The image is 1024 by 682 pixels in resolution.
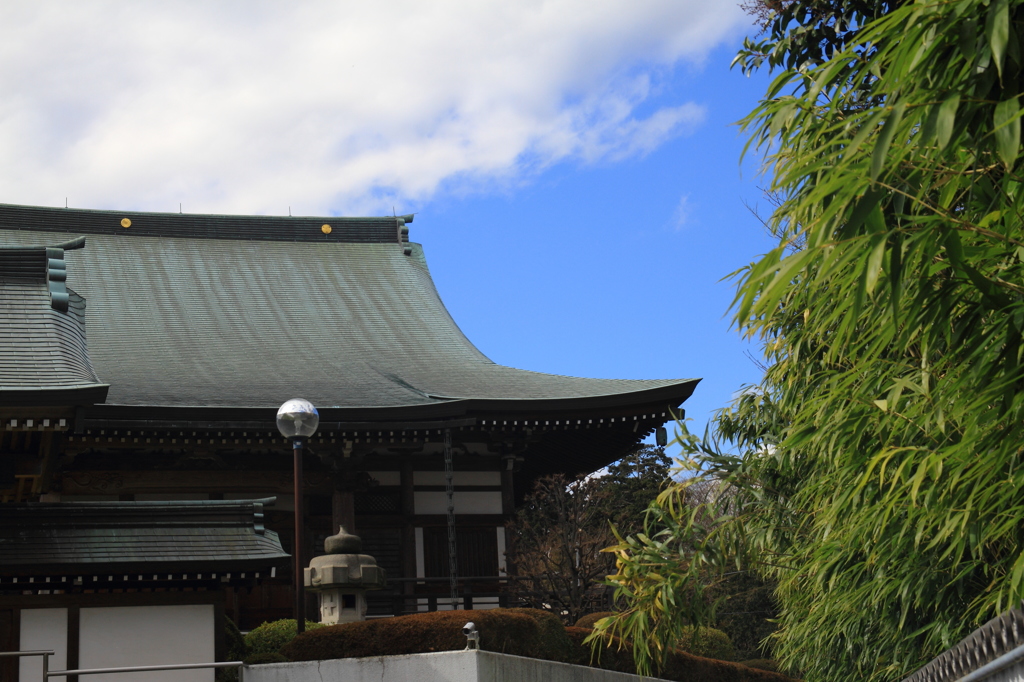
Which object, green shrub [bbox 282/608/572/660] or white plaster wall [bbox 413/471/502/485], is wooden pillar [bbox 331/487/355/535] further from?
green shrub [bbox 282/608/572/660]

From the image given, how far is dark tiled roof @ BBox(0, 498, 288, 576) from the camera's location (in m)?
10.3

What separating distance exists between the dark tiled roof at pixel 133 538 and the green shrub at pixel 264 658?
3.09 ft

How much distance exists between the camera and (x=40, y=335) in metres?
11.6

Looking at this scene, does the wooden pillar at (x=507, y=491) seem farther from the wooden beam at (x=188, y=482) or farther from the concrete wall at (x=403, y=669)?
the concrete wall at (x=403, y=669)

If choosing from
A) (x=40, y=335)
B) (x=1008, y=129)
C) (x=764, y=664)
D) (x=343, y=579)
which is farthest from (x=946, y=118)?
(x=764, y=664)

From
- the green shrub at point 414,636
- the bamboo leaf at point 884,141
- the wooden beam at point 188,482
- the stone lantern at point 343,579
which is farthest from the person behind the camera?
the wooden beam at point 188,482

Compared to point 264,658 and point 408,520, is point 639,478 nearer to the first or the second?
point 408,520

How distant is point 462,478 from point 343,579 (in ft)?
16.5

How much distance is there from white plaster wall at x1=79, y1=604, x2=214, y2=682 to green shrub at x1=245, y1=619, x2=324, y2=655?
123cm

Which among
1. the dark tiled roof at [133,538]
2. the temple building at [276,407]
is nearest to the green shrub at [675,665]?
the temple building at [276,407]

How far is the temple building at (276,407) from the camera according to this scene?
11883mm

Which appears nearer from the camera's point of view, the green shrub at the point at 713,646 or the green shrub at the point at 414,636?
the green shrub at the point at 414,636

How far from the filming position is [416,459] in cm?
1616

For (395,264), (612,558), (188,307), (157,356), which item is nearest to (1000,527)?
(612,558)
